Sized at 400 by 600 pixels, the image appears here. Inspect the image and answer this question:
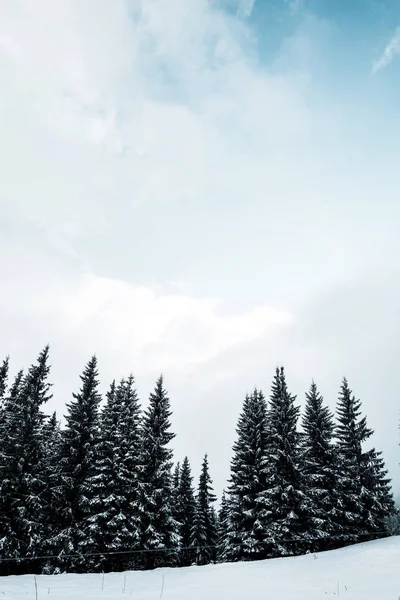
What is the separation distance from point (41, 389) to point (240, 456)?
16093 mm

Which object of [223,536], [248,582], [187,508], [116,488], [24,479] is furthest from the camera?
[187,508]

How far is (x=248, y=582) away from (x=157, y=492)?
17.0m

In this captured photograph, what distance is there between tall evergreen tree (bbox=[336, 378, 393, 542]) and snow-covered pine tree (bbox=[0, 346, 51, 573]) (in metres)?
20.9

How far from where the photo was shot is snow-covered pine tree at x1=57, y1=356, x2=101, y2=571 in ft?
78.0

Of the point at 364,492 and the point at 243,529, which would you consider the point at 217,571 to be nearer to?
the point at 243,529

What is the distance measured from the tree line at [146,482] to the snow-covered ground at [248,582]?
9.91 metres

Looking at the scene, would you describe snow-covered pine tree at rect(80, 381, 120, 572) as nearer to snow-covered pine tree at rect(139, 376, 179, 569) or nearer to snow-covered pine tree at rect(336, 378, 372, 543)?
snow-covered pine tree at rect(139, 376, 179, 569)

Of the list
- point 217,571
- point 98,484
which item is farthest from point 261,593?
point 98,484

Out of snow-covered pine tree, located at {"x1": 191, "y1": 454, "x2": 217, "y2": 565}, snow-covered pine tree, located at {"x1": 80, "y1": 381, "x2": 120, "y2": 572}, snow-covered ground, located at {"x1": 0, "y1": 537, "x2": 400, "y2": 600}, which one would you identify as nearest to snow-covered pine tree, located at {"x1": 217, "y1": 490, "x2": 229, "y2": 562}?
snow-covered pine tree, located at {"x1": 191, "y1": 454, "x2": 217, "y2": 565}

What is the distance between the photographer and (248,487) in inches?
1122

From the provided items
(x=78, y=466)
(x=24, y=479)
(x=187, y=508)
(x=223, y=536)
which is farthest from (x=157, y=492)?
(x=187, y=508)

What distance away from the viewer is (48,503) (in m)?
25.5

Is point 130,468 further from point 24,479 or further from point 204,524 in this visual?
point 204,524

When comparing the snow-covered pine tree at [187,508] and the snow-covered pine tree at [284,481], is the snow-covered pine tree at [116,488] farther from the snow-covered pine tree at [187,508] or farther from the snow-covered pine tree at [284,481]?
the snow-covered pine tree at [187,508]
